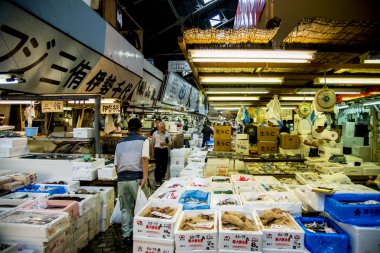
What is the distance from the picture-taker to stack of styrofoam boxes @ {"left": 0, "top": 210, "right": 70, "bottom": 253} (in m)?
4.03

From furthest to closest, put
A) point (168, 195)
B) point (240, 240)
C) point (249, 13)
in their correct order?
point (249, 13) → point (168, 195) → point (240, 240)

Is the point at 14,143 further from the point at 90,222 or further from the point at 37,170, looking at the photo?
the point at 90,222

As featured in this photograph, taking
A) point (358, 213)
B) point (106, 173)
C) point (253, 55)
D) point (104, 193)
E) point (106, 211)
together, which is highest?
point (253, 55)

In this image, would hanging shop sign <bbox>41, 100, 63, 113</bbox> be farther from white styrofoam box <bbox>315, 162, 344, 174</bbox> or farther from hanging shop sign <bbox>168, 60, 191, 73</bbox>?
hanging shop sign <bbox>168, 60, 191, 73</bbox>

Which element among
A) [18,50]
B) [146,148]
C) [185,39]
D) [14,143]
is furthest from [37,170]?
[185,39]

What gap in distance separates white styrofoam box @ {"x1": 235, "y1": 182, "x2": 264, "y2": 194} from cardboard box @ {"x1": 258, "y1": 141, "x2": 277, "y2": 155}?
11.3 feet

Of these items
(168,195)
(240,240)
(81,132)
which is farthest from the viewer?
(81,132)

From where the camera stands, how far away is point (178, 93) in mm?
22328

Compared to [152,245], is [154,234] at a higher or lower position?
higher

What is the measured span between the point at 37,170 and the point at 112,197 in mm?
2586

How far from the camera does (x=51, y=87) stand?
25.1 feet

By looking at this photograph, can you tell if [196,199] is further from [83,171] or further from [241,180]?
[83,171]

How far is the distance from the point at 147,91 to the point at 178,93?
625cm

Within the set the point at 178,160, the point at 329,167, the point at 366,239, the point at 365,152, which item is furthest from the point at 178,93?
the point at 366,239
